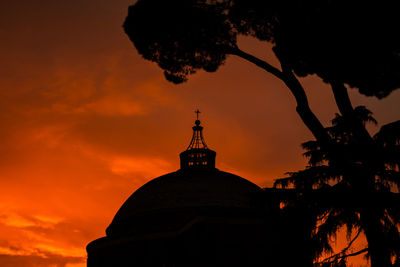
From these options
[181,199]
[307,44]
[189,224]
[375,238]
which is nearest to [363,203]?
[375,238]

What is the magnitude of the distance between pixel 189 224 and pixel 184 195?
11.5 ft

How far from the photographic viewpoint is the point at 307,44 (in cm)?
1152

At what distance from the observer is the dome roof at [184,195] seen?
25641 mm

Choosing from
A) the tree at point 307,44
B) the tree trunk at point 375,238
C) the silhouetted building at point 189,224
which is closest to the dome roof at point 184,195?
the silhouetted building at point 189,224

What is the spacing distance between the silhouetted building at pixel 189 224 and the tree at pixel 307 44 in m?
8.53

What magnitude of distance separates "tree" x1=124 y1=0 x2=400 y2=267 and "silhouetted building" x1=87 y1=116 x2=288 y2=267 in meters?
8.53

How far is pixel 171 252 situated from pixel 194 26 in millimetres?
13321

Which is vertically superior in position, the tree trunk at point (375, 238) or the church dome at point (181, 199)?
the church dome at point (181, 199)

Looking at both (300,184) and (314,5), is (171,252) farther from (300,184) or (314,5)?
(314,5)

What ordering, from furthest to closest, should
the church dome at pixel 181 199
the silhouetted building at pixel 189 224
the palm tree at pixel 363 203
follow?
the church dome at pixel 181 199 → the silhouetted building at pixel 189 224 → the palm tree at pixel 363 203

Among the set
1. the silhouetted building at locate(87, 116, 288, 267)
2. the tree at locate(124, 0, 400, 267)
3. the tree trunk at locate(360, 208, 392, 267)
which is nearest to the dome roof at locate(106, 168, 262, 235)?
the silhouetted building at locate(87, 116, 288, 267)

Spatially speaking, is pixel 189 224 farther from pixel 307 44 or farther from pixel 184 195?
pixel 307 44

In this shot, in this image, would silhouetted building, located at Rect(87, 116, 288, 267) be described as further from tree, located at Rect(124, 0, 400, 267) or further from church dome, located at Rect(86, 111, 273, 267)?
tree, located at Rect(124, 0, 400, 267)

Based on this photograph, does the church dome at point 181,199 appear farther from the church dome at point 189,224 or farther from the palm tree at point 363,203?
the palm tree at point 363,203
